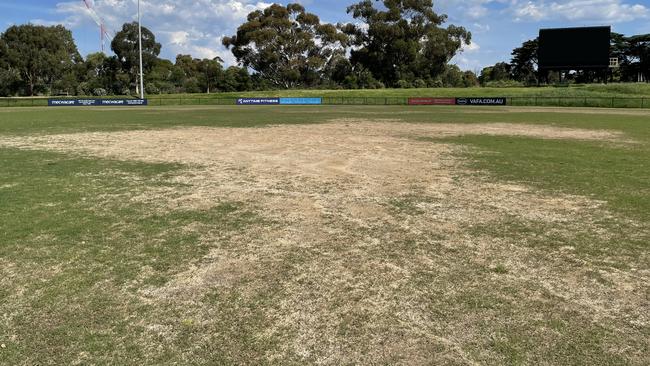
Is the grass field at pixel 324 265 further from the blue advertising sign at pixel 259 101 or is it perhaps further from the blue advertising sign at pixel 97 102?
the blue advertising sign at pixel 97 102

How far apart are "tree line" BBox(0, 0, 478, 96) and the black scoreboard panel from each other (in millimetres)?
25980

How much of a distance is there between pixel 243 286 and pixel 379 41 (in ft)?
349

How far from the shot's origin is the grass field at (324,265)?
4.41 m

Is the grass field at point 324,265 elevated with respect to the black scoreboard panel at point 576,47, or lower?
lower

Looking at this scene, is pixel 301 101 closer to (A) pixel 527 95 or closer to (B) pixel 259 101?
(B) pixel 259 101

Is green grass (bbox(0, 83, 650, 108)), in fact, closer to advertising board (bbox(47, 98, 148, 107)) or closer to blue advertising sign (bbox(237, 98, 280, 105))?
blue advertising sign (bbox(237, 98, 280, 105))

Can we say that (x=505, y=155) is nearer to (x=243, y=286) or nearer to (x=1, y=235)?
(x=243, y=286)

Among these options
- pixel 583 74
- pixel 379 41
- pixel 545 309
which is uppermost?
pixel 379 41

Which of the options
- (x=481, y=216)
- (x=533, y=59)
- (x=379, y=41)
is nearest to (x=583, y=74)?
(x=533, y=59)

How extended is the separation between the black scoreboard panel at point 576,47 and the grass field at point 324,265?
232ft

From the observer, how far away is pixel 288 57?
109125 millimetres

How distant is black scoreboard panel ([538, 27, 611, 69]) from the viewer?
74.4m

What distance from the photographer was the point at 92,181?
476 inches

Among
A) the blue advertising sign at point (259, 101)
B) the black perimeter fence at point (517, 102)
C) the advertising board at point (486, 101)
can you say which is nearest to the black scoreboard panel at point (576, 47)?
the black perimeter fence at point (517, 102)
